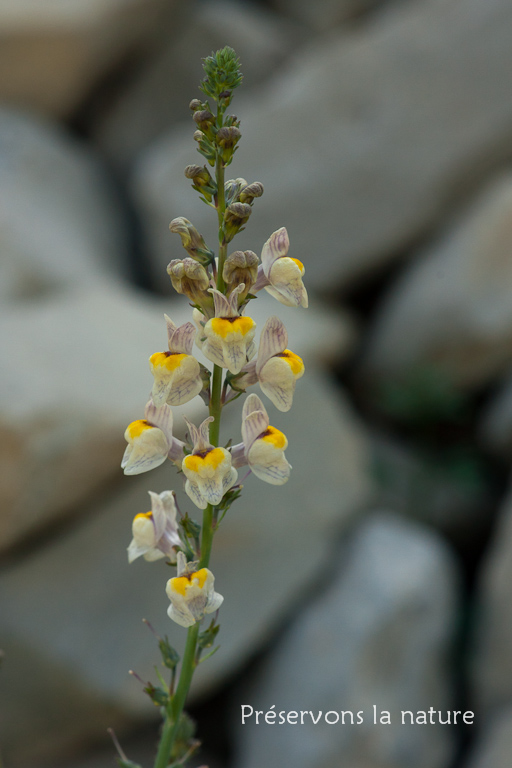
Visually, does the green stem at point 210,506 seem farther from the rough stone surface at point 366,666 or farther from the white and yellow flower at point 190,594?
the rough stone surface at point 366,666

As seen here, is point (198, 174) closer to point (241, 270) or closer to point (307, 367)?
point (241, 270)

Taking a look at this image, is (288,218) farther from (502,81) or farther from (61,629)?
(61,629)

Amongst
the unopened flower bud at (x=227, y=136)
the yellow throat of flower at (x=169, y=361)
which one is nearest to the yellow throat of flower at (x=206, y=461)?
the yellow throat of flower at (x=169, y=361)

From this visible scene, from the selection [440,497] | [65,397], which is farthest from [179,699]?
[440,497]

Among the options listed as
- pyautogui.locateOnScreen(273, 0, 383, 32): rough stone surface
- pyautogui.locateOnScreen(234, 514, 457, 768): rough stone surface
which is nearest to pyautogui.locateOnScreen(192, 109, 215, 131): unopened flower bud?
pyautogui.locateOnScreen(234, 514, 457, 768): rough stone surface

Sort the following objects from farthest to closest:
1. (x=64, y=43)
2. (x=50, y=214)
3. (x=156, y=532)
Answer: (x=64, y=43) → (x=50, y=214) → (x=156, y=532)
